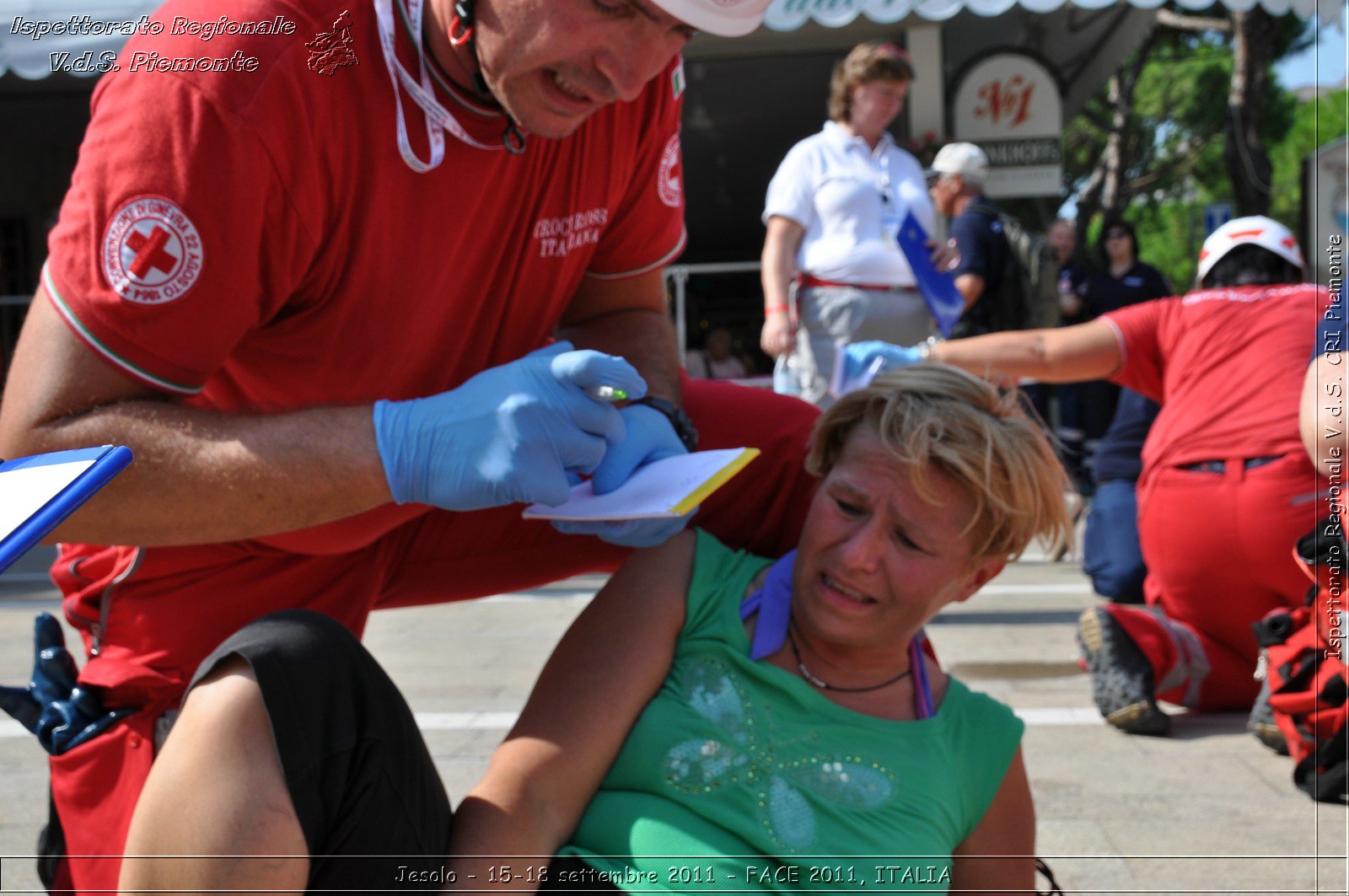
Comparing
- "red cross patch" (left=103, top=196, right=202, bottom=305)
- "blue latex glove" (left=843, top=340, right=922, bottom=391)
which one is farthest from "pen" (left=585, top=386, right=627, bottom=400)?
"blue latex glove" (left=843, top=340, right=922, bottom=391)

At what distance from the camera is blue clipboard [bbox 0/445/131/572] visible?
0.87 meters

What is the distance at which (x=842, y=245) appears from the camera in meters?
4.62

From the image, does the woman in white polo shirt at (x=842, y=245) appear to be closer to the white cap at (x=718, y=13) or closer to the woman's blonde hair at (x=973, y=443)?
the woman's blonde hair at (x=973, y=443)

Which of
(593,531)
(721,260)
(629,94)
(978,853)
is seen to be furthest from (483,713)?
(721,260)

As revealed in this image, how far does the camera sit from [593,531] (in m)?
1.92

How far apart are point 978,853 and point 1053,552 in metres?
0.52

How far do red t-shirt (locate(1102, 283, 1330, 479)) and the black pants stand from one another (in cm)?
259

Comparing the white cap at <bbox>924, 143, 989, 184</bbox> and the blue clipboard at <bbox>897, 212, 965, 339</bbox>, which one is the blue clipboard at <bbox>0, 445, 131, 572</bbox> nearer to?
the blue clipboard at <bbox>897, 212, 965, 339</bbox>

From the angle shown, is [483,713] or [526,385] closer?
[526,385]

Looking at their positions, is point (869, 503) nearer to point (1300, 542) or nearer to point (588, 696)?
point (588, 696)

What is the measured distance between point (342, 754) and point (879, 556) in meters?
0.80

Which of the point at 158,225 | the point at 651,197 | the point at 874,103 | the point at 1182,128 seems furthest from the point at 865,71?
the point at 1182,128

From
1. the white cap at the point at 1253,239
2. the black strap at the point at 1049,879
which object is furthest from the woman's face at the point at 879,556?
the white cap at the point at 1253,239

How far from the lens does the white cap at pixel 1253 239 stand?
3.66 meters
